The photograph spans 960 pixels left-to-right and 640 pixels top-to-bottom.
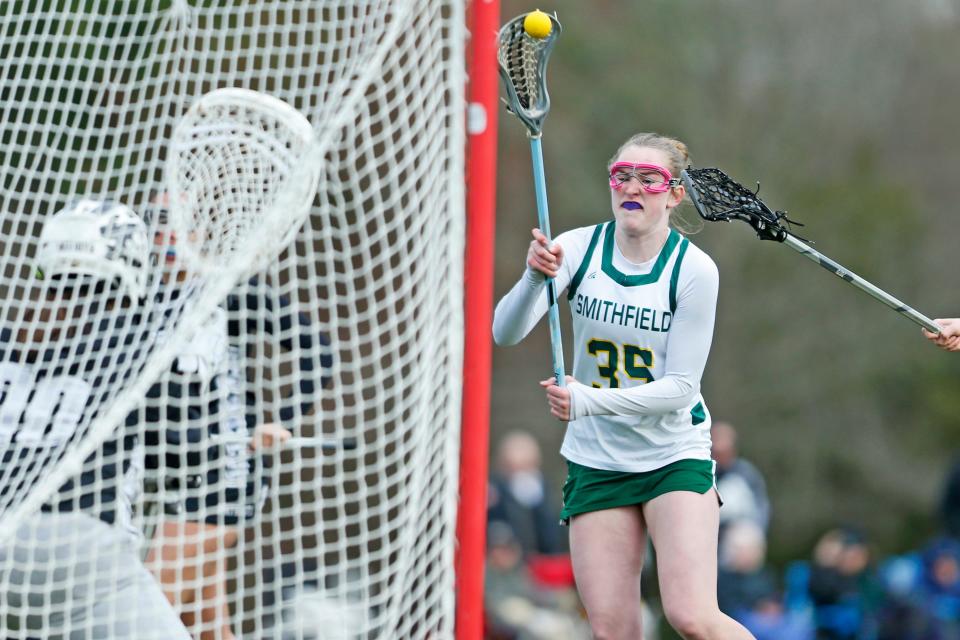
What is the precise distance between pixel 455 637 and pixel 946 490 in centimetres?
629

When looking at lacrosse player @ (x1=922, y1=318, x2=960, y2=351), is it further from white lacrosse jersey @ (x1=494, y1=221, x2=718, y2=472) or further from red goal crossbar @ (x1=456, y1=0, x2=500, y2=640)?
red goal crossbar @ (x1=456, y1=0, x2=500, y2=640)

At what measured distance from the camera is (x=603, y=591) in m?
4.39

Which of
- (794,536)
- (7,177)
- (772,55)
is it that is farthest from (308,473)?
(772,55)

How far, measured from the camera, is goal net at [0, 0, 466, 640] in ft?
13.4

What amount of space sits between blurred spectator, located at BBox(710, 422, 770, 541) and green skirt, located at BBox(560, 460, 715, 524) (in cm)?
411

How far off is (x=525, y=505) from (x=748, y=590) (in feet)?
5.14

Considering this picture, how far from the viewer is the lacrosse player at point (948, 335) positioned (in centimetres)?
472

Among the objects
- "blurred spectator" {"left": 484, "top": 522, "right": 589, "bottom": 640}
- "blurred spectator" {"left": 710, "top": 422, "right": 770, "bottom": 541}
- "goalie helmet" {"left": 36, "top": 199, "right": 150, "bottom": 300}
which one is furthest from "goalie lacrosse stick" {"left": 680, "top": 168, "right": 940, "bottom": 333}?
"blurred spectator" {"left": 484, "top": 522, "right": 589, "bottom": 640}

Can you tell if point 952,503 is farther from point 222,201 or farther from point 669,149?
point 222,201

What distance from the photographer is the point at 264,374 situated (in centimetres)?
479

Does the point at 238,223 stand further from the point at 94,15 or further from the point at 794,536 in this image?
the point at 794,536

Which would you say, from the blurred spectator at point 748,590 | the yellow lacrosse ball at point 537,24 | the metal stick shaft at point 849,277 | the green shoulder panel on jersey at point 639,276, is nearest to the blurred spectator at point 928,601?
the blurred spectator at point 748,590

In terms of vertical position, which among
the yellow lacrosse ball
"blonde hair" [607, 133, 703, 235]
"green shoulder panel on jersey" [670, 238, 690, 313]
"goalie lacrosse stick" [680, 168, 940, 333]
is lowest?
"green shoulder panel on jersey" [670, 238, 690, 313]

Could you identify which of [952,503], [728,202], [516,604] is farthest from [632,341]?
[952,503]
